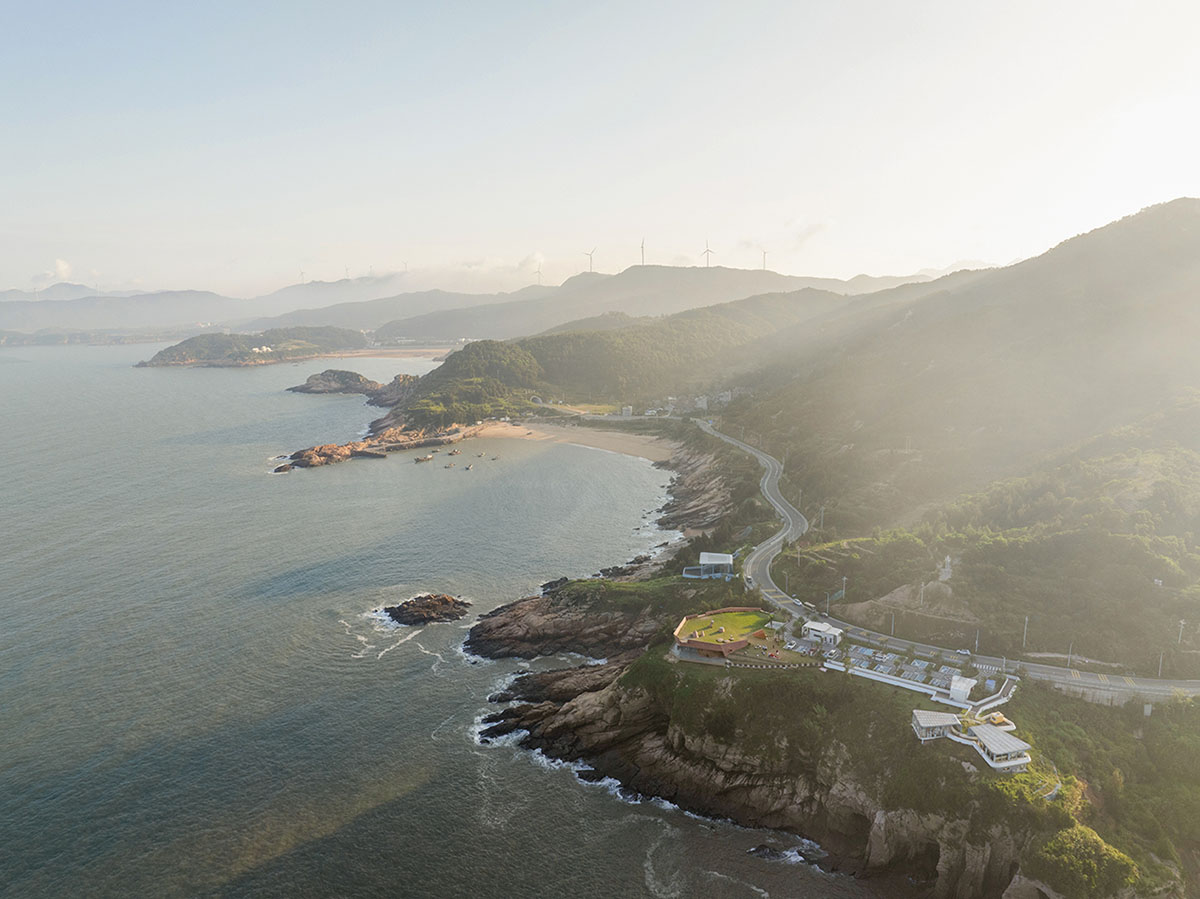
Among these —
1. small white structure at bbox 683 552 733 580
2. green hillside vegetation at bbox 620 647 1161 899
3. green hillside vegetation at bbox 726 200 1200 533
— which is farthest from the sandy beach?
green hillside vegetation at bbox 620 647 1161 899

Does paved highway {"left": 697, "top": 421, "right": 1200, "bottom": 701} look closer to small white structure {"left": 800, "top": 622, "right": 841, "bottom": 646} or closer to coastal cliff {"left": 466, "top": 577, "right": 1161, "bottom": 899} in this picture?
small white structure {"left": 800, "top": 622, "right": 841, "bottom": 646}

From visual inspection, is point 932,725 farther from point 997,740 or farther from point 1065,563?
point 1065,563

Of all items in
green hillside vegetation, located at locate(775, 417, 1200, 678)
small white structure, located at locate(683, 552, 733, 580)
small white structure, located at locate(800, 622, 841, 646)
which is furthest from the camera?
small white structure, located at locate(683, 552, 733, 580)

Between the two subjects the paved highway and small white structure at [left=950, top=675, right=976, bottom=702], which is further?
the paved highway

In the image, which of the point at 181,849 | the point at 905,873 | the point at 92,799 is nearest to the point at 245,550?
the point at 92,799

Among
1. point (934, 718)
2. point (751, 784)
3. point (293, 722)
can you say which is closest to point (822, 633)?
point (934, 718)

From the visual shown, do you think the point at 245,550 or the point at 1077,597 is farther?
the point at 245,550

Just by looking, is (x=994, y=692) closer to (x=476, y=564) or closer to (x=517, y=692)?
(x=517, y=692)
